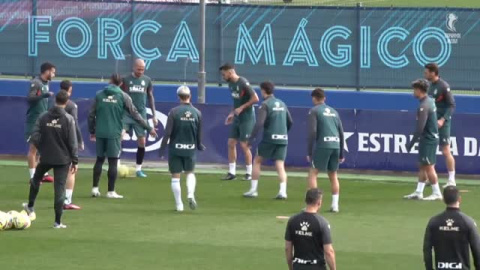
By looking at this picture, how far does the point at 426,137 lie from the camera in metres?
22.7

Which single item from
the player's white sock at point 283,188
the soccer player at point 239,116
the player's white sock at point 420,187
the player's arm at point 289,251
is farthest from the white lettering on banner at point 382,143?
the player's arm at point 289,251

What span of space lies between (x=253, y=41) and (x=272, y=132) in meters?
10.2

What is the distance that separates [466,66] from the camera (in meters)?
31.6

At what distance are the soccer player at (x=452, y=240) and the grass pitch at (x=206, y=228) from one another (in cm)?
351

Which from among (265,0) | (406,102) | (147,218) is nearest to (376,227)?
(147,218)

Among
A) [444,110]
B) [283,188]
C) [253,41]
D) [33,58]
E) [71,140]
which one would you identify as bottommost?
[283,188]

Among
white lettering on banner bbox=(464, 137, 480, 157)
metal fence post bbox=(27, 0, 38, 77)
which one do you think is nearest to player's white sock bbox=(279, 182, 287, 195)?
white lettering on banner bbox=(464, 137, 480, 157)

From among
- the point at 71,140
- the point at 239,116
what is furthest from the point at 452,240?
the point at 239,116

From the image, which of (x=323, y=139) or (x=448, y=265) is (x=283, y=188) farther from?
(x=448, y=265)

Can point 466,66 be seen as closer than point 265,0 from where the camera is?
Yes

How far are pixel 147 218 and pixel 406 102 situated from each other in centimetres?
1287

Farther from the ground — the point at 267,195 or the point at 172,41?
the point at 172,41

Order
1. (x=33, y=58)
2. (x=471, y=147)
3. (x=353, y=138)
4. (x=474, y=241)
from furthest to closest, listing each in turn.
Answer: (x=33, y=58) < (x=353, y=138) < (x=471, y=147) < (x=474, y=241)

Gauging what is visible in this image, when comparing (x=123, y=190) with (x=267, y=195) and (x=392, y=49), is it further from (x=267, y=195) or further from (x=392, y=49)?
(x=392, y=49)
